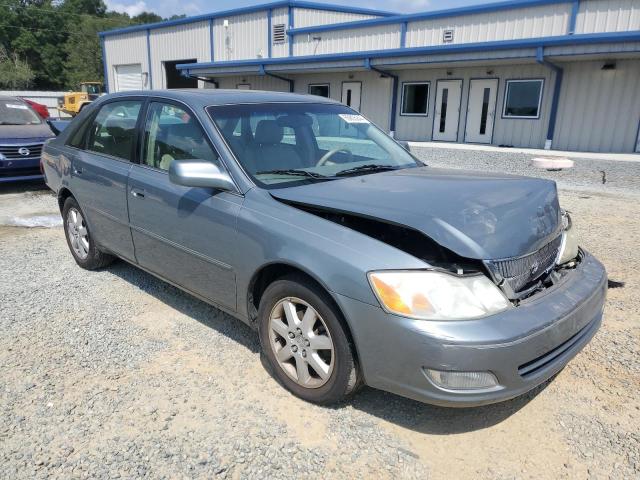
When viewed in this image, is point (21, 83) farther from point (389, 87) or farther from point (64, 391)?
point (64, 391)

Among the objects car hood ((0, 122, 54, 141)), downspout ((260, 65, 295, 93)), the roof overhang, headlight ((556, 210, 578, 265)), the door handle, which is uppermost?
the roof overhang

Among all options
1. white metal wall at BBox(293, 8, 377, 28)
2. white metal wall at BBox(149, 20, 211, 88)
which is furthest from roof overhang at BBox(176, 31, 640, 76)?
white metal wall at BBox(149, 20, 211, 88)

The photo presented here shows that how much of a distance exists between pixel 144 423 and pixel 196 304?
156cm

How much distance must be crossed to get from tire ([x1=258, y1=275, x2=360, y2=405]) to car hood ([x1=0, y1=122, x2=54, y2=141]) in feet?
25.8

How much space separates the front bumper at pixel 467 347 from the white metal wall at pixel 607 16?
16.8 m

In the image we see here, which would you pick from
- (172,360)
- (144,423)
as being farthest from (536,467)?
(172,360)

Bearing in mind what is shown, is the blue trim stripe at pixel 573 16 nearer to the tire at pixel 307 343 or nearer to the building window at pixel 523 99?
the building window at pixel 523 99

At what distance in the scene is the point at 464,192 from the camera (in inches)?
110

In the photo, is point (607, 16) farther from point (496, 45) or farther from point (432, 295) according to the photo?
point (432, 295)

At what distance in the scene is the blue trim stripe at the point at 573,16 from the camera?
1595 centimetres

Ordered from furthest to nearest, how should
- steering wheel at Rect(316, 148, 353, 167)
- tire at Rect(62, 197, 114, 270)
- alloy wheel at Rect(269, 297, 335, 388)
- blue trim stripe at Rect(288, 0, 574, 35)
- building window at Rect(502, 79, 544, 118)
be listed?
blue trim stripe at Rect(288, 0, 574, 35), building window at Rect(502, 79, 544, 118), tire at Rect(62, 197, 114, 270), steering wheel at Rect(316, 148, 353, 167), alloy wheel at Rect(269, 297, 335, 388)

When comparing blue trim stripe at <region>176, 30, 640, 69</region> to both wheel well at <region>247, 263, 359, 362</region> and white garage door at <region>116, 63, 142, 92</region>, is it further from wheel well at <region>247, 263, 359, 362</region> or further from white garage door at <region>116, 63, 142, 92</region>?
white garage door at <region>116, 63, 142, 92</region>

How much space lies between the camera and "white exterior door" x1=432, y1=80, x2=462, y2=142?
18.0 metres

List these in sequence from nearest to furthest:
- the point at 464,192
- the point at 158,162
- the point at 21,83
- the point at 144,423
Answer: the point at 144,423, the point at 464,192, the point at 158,162, the point at 21,83
